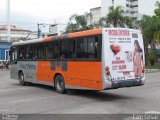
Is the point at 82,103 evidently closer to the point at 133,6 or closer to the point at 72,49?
the point at 72,49

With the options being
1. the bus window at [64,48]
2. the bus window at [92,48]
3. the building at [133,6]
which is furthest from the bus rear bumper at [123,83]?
the building at [133,6]

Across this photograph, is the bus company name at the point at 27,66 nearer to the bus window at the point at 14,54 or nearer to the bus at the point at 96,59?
the bus window at the point at 14,54

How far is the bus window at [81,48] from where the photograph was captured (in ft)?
47.4

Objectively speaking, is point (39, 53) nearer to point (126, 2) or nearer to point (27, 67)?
point (27, 67)

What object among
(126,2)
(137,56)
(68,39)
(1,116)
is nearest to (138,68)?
(137,56)

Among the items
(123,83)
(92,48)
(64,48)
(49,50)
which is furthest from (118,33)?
(49,50)

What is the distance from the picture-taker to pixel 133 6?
451ft

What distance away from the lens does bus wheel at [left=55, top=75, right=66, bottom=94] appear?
637 inches

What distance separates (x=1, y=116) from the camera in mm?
10320

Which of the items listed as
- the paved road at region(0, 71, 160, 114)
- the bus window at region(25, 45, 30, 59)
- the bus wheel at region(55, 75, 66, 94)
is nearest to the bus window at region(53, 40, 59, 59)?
the bus wheel at region(55, 75, 66, 94)

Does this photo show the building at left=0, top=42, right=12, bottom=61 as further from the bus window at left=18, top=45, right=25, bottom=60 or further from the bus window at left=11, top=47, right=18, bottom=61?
the bus window at left=18, top=45, right=25, bottom=60

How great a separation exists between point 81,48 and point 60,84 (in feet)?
8.49

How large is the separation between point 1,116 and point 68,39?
6.17 m

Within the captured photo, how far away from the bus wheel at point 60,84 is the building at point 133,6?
10916cm
